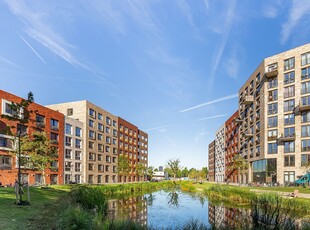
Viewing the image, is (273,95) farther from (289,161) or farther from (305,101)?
(289,161)

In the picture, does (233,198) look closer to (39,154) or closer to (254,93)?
(39,154)

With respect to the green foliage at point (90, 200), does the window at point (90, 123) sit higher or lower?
higher

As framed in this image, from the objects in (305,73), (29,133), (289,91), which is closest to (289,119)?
(289,91)

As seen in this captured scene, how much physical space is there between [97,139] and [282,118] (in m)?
50.0

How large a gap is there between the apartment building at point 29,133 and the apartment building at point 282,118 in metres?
45.6

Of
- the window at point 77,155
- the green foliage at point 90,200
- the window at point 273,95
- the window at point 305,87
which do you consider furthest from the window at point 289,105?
the window at point 77,155

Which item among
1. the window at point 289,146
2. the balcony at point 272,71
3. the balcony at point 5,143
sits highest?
the balcony at point 272,71

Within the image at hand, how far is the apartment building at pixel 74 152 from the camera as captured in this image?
64000mm

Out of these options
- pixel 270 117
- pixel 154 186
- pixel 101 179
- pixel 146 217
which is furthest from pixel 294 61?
pixel 101 179

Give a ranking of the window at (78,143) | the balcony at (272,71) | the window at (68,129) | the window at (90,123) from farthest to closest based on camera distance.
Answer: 1. the window at (90,123)
2. the window at (78,143)
3. the window at (68,129)
4. the balcony at (272,71)

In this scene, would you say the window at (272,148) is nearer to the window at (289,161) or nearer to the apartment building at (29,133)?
the window at (289,161)

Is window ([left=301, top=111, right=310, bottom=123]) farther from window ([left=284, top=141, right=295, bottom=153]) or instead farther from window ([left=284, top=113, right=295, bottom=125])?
window ([left=284, top=141, right=295, bottom=153])

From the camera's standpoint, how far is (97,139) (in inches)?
3086

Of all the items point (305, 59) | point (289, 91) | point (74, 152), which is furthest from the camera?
point (74, 152)
